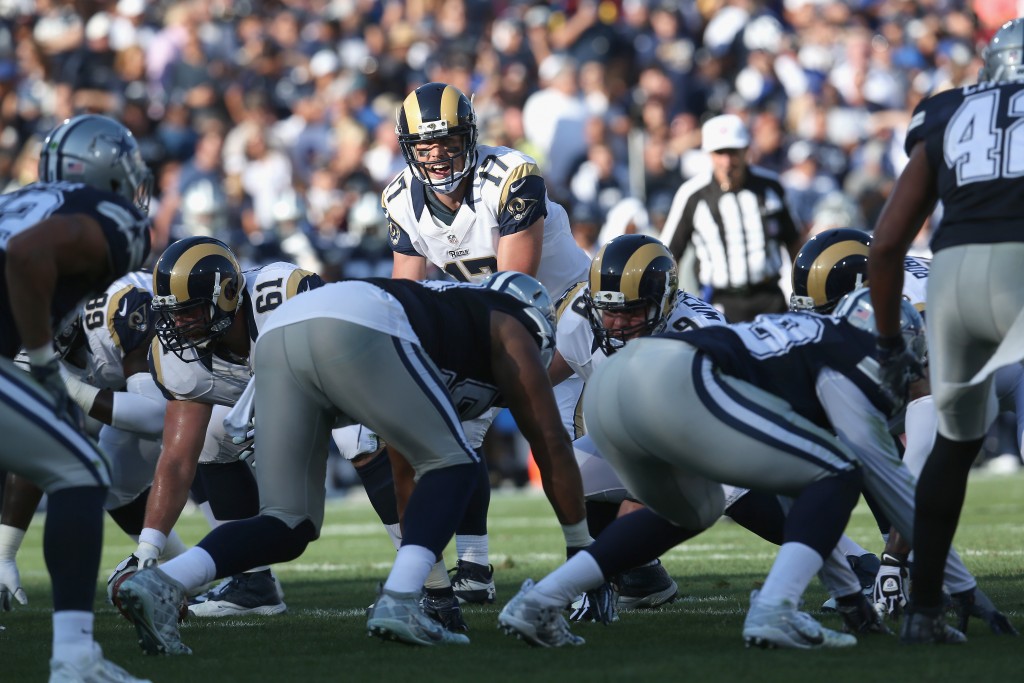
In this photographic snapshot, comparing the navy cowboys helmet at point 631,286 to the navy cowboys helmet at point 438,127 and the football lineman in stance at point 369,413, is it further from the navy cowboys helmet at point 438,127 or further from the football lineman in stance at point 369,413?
the navy cowboys helmet at point 438,127

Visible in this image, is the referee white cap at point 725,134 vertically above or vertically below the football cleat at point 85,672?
above

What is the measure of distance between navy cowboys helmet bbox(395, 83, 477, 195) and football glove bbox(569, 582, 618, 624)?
192 centimetres

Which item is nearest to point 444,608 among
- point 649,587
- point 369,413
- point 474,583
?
point 474,583

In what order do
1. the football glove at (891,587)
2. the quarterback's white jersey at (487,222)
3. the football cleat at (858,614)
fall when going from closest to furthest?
the football cleat at (858,614) → the football glove at (891,587) → the quarterback's white jersey at (487,222)

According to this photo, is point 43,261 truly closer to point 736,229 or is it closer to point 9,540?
point 9,540

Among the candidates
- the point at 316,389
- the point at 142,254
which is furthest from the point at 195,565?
the point at 142,254

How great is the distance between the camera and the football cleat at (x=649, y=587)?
6.10 meters

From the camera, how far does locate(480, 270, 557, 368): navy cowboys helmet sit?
16.9 ft

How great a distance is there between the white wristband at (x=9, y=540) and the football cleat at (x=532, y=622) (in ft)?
9.05

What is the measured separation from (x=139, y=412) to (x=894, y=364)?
3138mm

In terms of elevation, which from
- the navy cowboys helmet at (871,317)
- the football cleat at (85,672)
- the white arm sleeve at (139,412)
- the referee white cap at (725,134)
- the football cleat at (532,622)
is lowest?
the football cleat at (532,622)

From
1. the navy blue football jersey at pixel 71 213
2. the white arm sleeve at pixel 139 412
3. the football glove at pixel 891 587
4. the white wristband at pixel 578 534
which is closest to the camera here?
the navy blue football jersey at pixel 71 213

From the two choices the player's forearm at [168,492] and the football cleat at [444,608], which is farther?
the player's forearm at [168,492]

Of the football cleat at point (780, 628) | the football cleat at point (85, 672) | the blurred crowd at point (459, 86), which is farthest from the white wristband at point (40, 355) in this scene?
the blurred crowd at point (459, 86)
